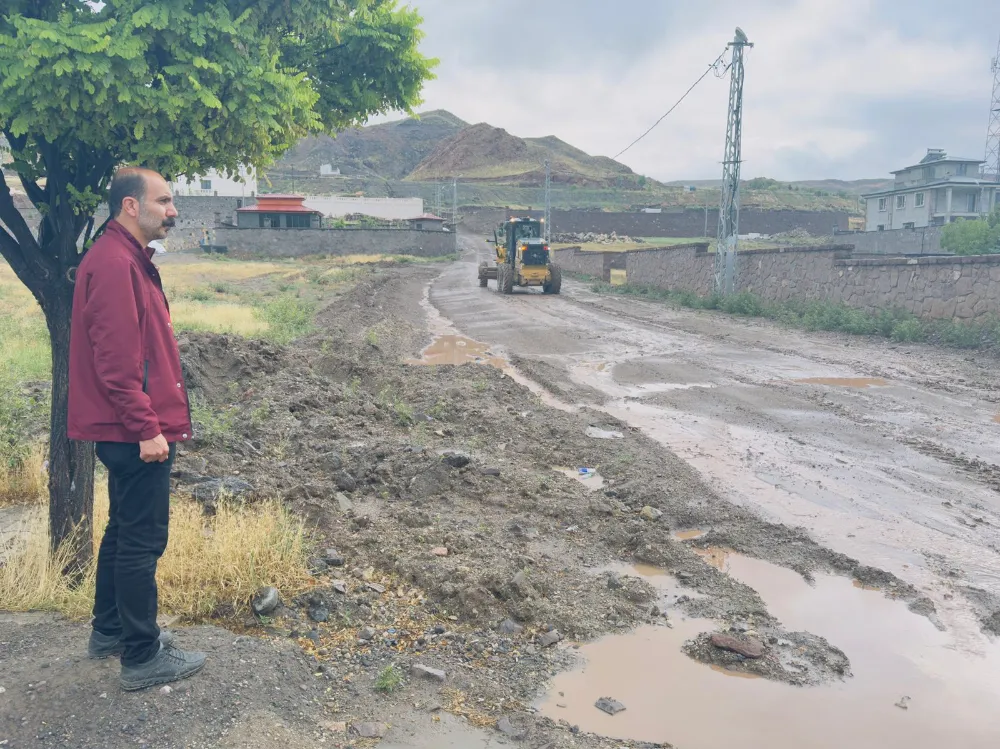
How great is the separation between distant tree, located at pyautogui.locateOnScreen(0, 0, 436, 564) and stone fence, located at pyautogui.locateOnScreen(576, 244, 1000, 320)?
15183 mm

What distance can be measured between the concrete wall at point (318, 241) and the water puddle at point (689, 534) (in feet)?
175

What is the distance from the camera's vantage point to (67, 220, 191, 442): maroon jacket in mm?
3281

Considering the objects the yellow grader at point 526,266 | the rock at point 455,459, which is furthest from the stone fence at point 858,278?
the rock at point 455,459

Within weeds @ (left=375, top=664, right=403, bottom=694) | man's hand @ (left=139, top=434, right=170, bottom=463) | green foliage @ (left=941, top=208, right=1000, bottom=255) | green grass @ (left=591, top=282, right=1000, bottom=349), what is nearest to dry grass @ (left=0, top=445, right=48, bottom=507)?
man's hand @ (left=139, top=434, right=170, bottom=463)

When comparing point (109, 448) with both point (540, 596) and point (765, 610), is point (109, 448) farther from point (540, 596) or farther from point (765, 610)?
point (765, 610)

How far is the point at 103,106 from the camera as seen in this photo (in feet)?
12.4

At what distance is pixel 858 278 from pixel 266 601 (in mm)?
19003

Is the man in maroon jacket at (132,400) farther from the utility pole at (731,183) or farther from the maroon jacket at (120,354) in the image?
the utility pole at (731,183)

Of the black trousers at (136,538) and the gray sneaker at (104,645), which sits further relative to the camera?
the gray sneaker at (104,645)

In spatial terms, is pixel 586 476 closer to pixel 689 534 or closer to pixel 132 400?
pixel 689 534

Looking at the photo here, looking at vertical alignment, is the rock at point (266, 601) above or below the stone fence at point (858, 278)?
below

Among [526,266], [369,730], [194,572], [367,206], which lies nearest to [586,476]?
[194,572]

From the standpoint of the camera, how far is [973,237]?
132 ft

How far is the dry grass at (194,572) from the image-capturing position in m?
4.27
